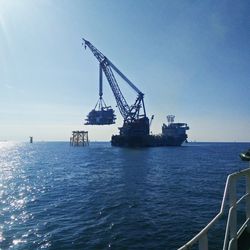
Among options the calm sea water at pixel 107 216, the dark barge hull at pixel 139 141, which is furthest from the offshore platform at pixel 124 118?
the calm sea water at pixel 107 216

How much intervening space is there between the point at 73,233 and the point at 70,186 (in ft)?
66.0

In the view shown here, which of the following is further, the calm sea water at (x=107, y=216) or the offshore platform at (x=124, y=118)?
the offshore platform at (x=124, y=118)

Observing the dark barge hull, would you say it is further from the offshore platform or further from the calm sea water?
the calm sea water

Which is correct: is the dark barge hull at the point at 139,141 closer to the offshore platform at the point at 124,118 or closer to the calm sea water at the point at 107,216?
the offshore platform at the point at 124,118

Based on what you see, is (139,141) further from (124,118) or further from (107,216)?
(107,216)

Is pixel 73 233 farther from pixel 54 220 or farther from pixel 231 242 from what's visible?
pixel 231 242

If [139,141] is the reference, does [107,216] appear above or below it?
below

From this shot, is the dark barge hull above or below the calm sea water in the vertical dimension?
above

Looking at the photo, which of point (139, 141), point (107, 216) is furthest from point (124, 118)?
point (107, 216)

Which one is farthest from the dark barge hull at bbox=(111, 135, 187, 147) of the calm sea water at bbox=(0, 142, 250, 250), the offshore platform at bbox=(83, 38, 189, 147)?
the calm sea water at bbox=(0, 142, 250, 250)

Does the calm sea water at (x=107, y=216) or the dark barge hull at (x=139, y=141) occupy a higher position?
the dark barge hull at (x=139, y=141)

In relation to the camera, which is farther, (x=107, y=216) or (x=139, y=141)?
(x=139, y=141)

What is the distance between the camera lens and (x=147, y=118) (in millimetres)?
142750

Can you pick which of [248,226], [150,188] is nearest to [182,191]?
[150,188]
